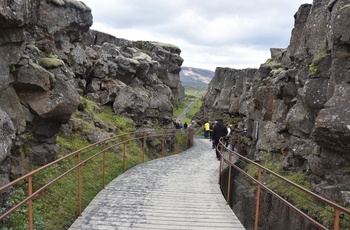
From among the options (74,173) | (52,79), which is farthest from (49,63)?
(74,173)

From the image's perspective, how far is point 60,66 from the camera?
10875mm

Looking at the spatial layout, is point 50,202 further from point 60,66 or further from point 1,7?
point 60,66

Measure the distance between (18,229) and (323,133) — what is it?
8615mm

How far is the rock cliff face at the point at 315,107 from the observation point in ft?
30.1

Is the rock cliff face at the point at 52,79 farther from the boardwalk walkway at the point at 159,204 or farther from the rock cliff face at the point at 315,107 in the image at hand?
the rock cliff face at the point at 315,107

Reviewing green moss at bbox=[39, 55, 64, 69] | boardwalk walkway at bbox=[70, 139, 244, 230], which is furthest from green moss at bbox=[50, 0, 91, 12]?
boardwalk walkway at bbox=[70, 139, 244, 230]

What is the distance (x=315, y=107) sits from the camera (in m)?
11.4

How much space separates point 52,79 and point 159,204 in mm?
5024

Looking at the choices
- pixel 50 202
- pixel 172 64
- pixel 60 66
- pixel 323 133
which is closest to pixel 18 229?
pixel 50 202

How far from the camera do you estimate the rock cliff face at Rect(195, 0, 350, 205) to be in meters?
9.18

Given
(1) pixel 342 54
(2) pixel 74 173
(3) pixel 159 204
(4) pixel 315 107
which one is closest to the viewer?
(3) pixel 159 204

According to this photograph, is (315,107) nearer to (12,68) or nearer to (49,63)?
(49,63)

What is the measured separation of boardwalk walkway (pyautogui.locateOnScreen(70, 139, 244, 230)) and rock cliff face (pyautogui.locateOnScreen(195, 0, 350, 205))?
3.59 m

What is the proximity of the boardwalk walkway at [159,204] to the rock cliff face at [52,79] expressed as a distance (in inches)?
91.1
